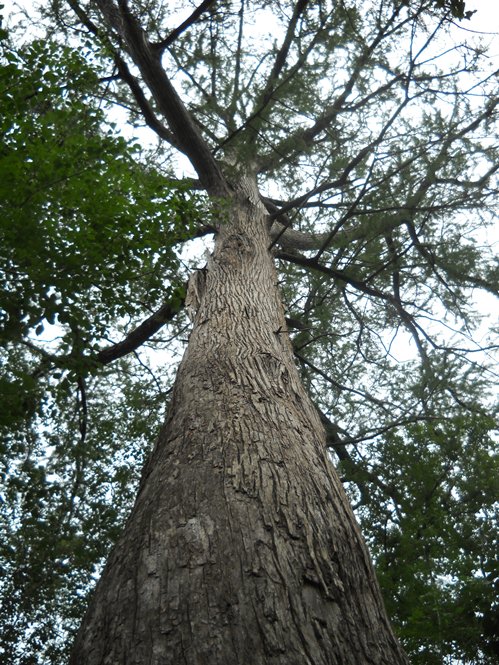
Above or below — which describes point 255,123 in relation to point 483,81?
above

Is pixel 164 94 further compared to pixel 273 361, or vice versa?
pixel 164 94

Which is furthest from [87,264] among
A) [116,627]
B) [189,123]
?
[189,123]

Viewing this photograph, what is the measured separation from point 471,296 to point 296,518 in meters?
5.18

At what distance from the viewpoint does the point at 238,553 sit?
164cm

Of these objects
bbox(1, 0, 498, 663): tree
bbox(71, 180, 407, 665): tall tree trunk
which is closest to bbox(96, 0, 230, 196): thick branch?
bbox(1, 0, 498, 663): tree

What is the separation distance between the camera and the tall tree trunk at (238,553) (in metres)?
1.37

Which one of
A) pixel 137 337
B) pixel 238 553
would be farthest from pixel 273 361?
pixel 137 337

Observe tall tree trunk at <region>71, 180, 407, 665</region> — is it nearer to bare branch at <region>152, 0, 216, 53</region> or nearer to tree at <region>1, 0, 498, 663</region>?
tree at <region>1, 0, 498, 663</region>

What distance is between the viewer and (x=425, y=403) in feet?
18.3

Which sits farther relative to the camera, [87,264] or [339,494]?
[87,264]

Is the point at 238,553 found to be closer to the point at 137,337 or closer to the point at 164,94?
the point at 137,337

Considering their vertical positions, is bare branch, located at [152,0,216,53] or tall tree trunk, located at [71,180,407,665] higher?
bare branch, located at [152,0,216,53]

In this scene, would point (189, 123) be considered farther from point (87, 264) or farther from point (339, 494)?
point (339, 494)

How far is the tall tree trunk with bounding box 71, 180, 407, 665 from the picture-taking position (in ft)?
4.49
